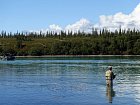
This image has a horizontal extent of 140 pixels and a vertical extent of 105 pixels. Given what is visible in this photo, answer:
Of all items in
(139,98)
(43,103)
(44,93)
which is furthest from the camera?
(44,93)

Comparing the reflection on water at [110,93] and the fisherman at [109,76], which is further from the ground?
the fisherman at [109,76]

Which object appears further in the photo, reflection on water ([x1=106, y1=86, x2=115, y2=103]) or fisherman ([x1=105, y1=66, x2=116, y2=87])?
fisherman ([x1=105, y1=66, x2=116, y2=87])

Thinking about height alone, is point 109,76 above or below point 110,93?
above

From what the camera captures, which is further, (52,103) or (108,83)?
(108,83)

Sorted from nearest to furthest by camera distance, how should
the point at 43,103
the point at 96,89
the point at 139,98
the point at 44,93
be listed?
the point at 43,103 → the point at 139,98 → the point at 44,93 → the point at 96,89

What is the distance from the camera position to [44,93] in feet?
151

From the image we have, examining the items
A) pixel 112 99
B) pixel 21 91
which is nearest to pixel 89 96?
pixel 112 99

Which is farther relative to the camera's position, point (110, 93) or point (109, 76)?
point (109, 76)

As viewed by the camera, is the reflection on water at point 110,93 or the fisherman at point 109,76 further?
the fisherman at point 109,76

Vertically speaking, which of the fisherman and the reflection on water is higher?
the fisherman

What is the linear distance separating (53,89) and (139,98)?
42.7 ft

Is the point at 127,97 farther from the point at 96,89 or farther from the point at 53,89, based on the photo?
the point at 53,89

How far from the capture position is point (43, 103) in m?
38.4

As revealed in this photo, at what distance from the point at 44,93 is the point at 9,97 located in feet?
15.9
